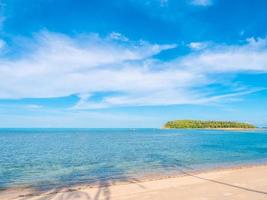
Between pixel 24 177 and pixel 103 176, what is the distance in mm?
5542

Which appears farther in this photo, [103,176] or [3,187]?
[103,176]

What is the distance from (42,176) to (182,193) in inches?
486

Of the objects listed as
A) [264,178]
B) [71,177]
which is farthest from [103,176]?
[264,178]

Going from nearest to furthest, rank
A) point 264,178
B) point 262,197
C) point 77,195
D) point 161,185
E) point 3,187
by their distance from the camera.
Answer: point 262,197 → point 77,195 → point 161,185 → point 264,178 → point 3,187

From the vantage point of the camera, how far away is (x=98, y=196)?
12852mm

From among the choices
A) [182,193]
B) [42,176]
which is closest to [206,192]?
[182,193]

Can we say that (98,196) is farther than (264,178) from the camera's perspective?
No

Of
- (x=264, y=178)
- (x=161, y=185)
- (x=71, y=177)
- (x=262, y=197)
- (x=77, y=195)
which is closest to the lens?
(x=262, y=197)

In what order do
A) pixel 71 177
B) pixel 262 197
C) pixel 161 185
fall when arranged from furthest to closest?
pixel 71 177, pixel 161 185, pixel 262 197

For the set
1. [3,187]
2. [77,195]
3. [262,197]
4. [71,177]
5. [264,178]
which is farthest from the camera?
[71,177]

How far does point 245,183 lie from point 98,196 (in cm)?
741

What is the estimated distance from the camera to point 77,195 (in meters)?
13.1

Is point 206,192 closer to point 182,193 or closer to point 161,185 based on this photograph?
point 182,193

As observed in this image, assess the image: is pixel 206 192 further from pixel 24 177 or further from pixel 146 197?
pixel 24 177
